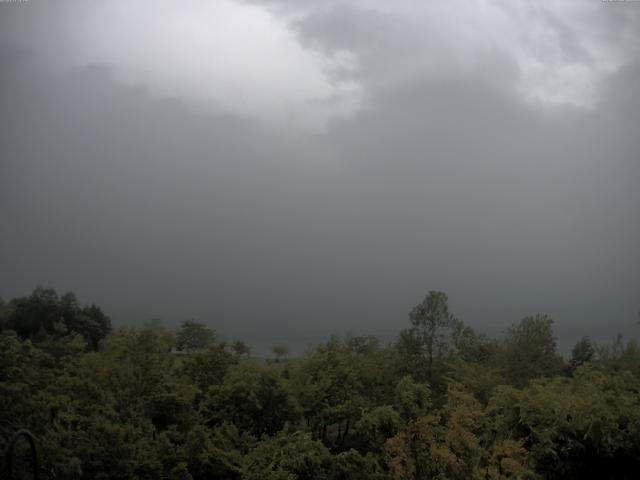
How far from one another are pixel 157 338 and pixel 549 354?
27.8 m

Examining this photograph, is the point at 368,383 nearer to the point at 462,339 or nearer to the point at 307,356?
the point at 307,356

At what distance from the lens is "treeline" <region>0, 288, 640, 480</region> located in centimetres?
2373

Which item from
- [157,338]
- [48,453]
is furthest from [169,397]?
[48,453]

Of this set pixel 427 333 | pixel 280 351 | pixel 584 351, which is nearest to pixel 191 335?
pixel 280 351

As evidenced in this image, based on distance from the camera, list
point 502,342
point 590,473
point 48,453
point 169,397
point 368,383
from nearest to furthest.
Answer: point 48,453 < point 590,473 < point 169,397 < point 368,383 < point 502,342

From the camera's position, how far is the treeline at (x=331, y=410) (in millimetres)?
23734

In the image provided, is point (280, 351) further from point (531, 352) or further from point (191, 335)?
point (531, 352)

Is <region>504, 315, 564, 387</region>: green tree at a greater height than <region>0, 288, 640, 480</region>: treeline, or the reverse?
<region>504, 315, 564, 387</region>: green tree

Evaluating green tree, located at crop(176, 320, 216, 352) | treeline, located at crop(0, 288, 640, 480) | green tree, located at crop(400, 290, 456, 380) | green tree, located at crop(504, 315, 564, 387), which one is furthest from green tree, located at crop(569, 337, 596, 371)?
green tree, located at crop(176, 320, 216, 352)

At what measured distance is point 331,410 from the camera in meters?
32.8

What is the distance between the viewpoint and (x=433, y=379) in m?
39.7

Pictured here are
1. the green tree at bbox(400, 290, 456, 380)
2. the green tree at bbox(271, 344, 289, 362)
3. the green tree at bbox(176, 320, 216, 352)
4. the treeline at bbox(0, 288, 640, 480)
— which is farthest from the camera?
the green tree at bbox(271, 344, 289, 362)

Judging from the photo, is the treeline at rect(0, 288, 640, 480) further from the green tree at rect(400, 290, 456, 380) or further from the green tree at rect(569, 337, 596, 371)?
the green tree at rect(569, 337, 596, 371)

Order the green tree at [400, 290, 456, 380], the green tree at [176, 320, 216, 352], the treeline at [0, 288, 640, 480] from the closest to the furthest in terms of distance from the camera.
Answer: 1. the treeline at [0, 288, 640, 480]
2. the green tree at [400, 290, 456, 380]
3. the green tree at [176, 320, 216, 352]
